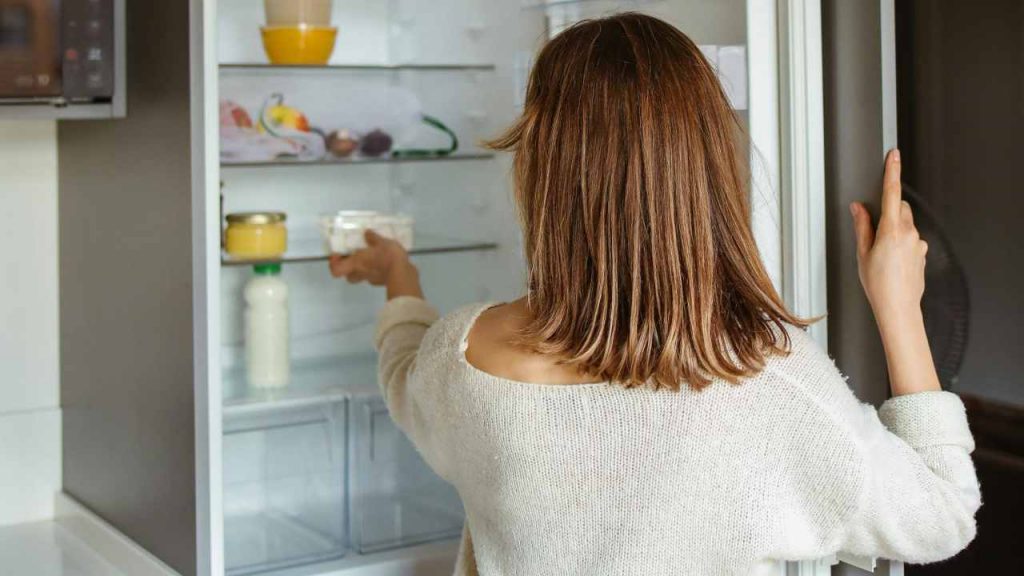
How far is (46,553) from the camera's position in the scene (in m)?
1.90

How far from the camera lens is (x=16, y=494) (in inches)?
81.8

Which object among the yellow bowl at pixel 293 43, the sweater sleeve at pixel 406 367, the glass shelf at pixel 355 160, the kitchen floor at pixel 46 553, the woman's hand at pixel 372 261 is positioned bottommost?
the kitchen floor at pixel 46 553

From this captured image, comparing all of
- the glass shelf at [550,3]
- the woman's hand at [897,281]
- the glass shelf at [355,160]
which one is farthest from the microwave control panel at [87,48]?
the woman's hand at [897,281]

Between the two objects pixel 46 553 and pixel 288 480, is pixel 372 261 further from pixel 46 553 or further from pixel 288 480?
pixel 46 553

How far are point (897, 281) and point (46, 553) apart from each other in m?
1.30

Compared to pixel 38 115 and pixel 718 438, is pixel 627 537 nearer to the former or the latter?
pixel 718 438

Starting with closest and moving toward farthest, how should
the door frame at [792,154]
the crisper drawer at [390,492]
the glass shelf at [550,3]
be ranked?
the door frame at [792,154] → the glass shelf at [550,3] → the crisper drawer at [390,492]

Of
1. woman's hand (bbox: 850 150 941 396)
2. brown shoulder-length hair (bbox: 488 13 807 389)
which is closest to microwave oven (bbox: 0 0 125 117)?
brown shoulder-length hair (bbox: 488 13 807 389)

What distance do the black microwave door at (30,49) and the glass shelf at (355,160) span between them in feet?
1.11

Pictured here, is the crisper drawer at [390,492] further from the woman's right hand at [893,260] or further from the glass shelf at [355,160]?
the woman's right hand at [893,260]

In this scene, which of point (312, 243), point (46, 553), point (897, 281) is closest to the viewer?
point (897, 281)

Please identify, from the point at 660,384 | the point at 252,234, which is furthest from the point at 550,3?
the point at 660,384

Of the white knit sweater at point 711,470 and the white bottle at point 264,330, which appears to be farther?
the white bottle at point 264,330

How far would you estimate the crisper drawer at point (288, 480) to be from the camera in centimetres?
195
